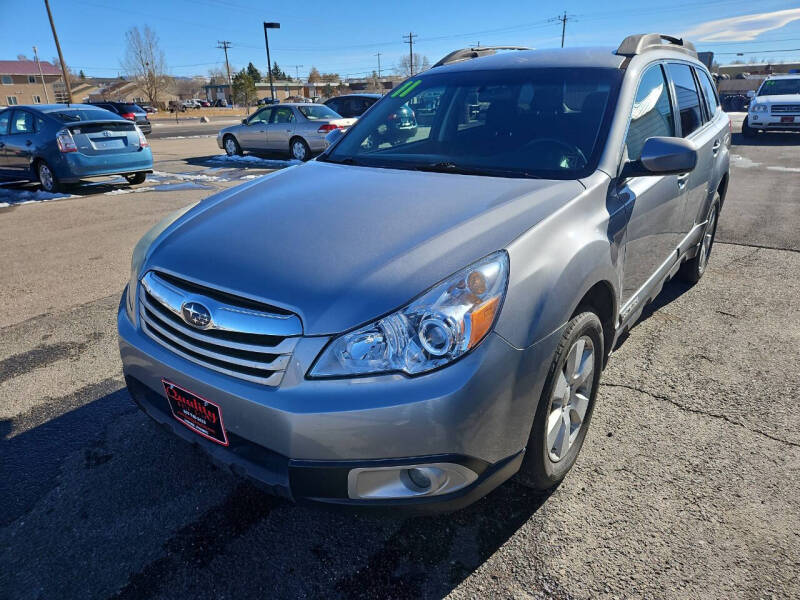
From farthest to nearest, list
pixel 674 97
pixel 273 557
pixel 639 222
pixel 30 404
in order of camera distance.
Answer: pixel 674 97
pixel 30 404
pixel 639 222
pixel 273 557

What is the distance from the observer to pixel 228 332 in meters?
1.86

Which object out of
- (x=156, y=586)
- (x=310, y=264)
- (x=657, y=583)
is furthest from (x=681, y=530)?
(x=156, y=586)

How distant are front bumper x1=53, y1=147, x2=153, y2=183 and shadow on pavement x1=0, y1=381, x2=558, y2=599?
8.20 meters

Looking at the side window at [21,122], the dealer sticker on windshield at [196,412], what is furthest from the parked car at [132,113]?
the dealer sticker on windshield at [196,412]

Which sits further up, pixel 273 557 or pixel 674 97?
pixel 674 97

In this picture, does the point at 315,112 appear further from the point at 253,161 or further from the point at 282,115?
the point at 253,161

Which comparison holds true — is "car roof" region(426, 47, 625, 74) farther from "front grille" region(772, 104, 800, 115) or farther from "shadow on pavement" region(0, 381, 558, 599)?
"front grille" region(772, 104, 800, 115)

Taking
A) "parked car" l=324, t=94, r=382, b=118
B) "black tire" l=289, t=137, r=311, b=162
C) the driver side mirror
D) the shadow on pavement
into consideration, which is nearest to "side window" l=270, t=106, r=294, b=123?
"black tire" l=289, t=137, r=311, b=162

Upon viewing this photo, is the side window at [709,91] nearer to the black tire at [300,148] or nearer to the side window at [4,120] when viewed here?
the black tire at [300,148]

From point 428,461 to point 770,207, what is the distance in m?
8.30

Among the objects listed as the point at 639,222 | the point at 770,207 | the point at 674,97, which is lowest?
the point at 770,207

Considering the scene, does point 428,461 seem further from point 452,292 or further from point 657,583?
point 657,583

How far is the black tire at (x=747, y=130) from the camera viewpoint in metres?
17.4

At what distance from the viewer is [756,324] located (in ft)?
13.1
